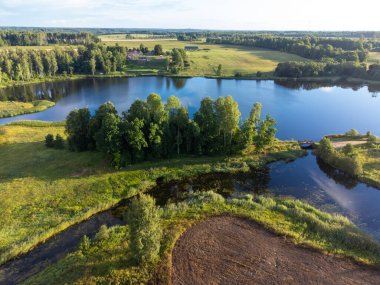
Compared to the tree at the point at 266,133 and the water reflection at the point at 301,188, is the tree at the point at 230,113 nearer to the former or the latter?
the tree at the point at 266,133

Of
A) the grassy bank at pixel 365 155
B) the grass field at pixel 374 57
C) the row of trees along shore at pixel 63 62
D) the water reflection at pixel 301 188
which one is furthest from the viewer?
the grass field at pixel 374 57

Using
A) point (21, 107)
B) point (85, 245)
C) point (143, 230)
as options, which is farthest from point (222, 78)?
point (143, 230)

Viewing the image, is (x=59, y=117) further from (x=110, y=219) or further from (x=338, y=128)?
(x=338, y=128)

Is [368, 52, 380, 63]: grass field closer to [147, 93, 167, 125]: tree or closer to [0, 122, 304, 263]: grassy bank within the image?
[0, 122, 304, 263]: grassy bank

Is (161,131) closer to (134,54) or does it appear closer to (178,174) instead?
(178,174)

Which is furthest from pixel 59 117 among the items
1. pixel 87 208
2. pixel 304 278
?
pixel 304 278

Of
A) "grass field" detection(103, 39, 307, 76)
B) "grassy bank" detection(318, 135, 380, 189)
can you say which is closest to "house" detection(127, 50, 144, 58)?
"grass field" detection(103, 39, 307, 76)

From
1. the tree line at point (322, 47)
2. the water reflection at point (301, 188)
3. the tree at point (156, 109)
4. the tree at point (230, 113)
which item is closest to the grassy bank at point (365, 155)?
the water reflection at point (301, 188)
